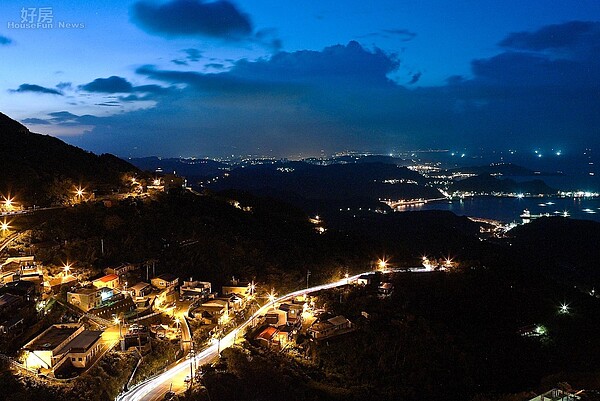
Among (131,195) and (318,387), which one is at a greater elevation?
(131,195)

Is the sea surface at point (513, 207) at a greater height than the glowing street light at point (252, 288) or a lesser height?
lesser

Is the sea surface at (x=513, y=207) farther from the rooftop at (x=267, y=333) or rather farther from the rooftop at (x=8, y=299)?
the rooftop at (x=8, y=299)

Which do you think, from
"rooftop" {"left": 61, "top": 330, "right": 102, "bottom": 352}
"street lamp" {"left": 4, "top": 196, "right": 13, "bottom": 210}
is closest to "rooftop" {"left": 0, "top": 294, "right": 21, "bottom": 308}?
"rooftop" {"left": 61, "top": 330, "right": 102, "bottom": 352}

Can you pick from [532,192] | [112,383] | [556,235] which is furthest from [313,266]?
[532,192]

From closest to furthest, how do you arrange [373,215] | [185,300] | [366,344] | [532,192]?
[366,344], [185,300], [373,215], [532,192]

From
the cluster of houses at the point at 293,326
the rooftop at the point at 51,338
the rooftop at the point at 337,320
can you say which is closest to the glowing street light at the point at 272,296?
the cluster of houses at the point at 293,326

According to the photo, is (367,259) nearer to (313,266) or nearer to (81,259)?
(313,266)

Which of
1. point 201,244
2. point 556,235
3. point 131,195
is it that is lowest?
point 556,235

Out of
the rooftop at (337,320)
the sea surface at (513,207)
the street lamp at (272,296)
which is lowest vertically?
the sea surface at (513,207)

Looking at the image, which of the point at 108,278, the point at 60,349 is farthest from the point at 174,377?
the point at 108,278
